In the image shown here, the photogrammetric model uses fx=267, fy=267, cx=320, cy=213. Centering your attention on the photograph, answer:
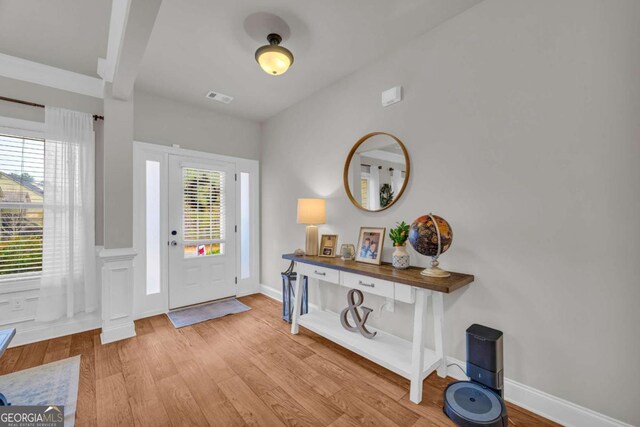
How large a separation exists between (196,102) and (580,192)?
13.1 ft

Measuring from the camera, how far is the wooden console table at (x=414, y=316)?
5.97 ft

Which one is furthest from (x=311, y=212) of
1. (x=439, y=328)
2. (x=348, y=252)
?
(x=439, y=328)

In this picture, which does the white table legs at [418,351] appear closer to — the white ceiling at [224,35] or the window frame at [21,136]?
the white ceiling at [224,35]

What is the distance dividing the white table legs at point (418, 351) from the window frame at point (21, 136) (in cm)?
363

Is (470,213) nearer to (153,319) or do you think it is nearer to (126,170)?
(126,170)

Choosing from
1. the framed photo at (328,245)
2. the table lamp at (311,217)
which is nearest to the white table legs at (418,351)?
the framed photo at (328,245)

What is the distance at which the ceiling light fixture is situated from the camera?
2.15 meters

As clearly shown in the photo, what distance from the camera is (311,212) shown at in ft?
9.71

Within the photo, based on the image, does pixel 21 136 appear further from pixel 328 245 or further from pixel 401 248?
pixel 401 248

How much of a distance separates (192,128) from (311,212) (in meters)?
2.14

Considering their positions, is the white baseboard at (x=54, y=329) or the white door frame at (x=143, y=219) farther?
the white door frame at (x=143, y=219)

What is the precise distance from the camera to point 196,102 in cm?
358

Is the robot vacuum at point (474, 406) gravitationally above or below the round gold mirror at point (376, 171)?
below

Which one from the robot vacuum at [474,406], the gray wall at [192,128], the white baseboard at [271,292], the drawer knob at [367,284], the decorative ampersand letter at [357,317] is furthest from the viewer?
the white baseboard at [271,292]
